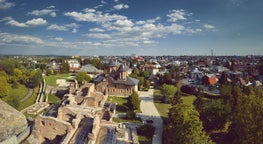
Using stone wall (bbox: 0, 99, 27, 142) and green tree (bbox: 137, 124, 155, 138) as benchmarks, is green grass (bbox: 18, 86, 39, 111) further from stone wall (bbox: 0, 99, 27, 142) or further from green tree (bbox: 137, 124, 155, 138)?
green tree (bbox: 137, 124, 155, 138)

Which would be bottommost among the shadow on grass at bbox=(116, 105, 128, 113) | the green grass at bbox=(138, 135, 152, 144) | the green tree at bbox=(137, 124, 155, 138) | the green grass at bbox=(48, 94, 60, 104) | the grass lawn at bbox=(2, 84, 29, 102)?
the green grass at bbox=(138, 135, 152, 144)

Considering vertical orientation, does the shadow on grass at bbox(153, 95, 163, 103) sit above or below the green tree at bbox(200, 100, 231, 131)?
below

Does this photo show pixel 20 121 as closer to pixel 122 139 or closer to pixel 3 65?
pixel 122 139

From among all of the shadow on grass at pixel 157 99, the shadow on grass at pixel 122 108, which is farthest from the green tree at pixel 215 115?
the shadow on grass at pixel 157 99

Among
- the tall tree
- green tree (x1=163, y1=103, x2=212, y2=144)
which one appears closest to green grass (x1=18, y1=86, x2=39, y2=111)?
green tree (x1=163, y1=103, x2=212, y2=144)

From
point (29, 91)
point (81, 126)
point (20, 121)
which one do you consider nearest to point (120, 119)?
point (81, 126)

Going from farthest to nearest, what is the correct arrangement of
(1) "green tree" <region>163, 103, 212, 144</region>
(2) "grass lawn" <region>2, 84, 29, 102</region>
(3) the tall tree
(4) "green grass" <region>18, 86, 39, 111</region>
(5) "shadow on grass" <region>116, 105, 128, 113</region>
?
(2) "grass lawn" <region>2, 84, 29, 102</region> < (4) "green grass" <region>18, 86, 39, 111</region> < (5) "shadow on grass" <region>116, 105, 128, 113</region> < (1) "green tree" <region>163, 103, 212, 144</region> < (3) the tall tree

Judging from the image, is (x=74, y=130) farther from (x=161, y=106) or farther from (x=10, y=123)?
(x=161, y=106)

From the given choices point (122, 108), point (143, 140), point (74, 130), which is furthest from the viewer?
point (122, 108)

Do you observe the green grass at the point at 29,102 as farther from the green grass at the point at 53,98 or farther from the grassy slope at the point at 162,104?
the grassy slope at the point at 162,104

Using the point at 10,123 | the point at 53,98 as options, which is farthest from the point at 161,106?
the point at 10,123
